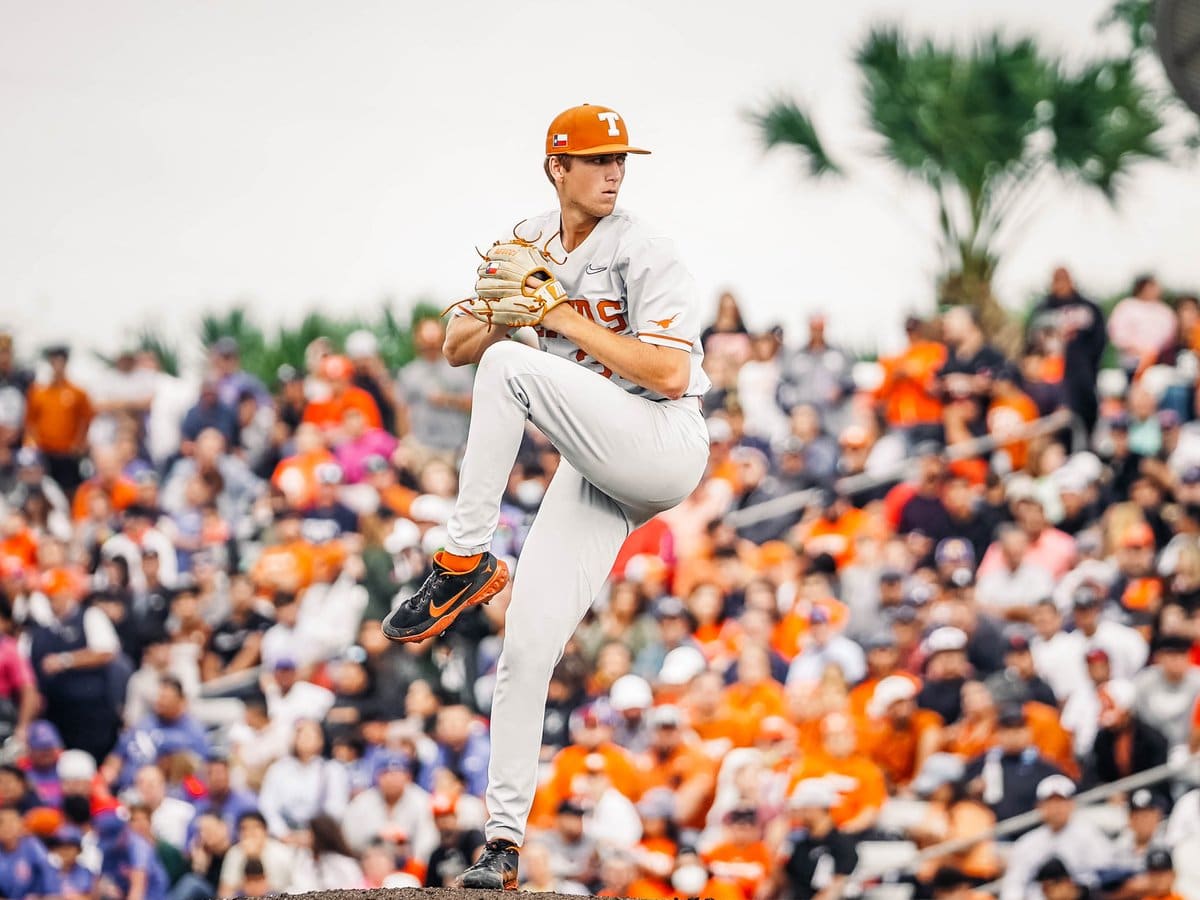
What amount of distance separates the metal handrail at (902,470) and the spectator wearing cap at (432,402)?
6.54ft

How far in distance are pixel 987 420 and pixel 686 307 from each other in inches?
269

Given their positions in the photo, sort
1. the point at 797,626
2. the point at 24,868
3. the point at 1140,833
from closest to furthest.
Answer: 1. the point at 1140,833
2. the point at 24,868
3. the point at 797,626

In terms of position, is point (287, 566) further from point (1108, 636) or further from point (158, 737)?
point (1108, 636)

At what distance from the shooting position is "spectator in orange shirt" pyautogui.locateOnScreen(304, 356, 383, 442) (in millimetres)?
11414

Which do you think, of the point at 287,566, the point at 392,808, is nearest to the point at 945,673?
the point at 392,808

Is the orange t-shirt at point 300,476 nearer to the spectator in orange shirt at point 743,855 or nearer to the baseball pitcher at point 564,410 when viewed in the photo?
the spectator in orange shirt at point 743,855

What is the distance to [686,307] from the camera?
438cm

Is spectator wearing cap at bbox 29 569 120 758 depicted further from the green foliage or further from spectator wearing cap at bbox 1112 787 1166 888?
spectator wearing cap at bbox 1112 787 1166 888

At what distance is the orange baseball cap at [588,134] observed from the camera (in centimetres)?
440

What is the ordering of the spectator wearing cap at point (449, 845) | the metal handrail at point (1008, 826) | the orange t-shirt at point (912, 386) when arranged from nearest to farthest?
1. the metal handrail at point (1008, 826)
2. the spectator wearing cap at point (449, 845)
3. the orange t-shirt at point (912, 386)

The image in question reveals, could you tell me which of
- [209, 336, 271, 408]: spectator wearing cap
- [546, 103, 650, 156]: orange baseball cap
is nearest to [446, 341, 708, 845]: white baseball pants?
[546, 103, 650, 156]: orange baseball cap

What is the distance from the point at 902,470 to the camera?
10.7 metres

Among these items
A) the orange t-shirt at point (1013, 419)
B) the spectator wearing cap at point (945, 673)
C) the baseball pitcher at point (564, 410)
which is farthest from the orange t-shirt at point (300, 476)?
the baseball pitcher at point (564, 410)

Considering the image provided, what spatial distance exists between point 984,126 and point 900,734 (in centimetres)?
→ 714
